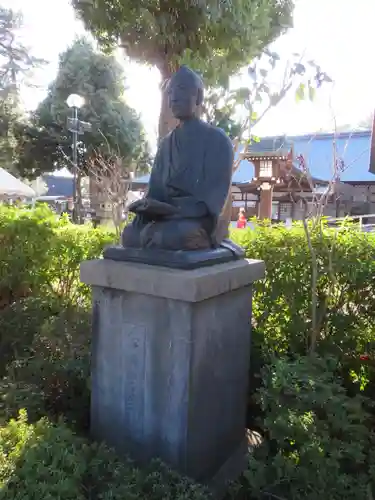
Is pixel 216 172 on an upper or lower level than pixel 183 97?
lower

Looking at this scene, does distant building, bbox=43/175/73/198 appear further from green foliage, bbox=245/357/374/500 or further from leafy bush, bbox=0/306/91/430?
green foliage, bbox=245/357/374/500

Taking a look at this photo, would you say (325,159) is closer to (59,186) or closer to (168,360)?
(168,360)

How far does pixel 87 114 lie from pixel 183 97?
1748cm

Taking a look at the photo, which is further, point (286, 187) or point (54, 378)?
point (286, 187)

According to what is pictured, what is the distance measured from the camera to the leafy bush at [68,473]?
1.79m

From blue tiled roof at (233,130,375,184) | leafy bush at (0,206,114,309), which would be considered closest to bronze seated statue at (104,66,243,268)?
leafy bush at (0,206,114,309)

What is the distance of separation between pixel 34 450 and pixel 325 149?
21347 millimetres

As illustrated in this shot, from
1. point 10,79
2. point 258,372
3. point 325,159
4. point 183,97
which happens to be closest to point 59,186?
point 10,79

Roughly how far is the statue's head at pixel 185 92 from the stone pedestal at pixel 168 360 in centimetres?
96

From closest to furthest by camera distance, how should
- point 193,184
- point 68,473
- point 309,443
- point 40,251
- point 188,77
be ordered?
point 68,473 < point 309,443 < point 188,77 < point 193,184 < point 40,251

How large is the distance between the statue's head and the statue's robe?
3.9 inches

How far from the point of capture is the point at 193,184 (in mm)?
2553

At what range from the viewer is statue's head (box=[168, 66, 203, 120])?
8.00ft

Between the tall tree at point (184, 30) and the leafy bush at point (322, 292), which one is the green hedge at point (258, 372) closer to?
the leafy bush at point (322, 292)
